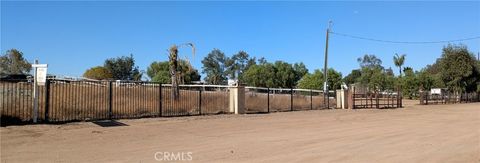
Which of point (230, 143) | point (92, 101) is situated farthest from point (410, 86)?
point (230, 143)

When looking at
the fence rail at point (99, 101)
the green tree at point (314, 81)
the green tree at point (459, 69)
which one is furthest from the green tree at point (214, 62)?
the fence rail at point (99, 101)

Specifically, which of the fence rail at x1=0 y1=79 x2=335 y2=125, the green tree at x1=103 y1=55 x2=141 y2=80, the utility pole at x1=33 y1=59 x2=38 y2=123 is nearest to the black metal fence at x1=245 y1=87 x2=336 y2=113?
the fence rail at x1=0 y1=79 x2=335 y2=125

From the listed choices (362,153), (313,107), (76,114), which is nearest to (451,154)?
(362,153)

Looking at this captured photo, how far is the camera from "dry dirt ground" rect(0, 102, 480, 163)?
11992mm

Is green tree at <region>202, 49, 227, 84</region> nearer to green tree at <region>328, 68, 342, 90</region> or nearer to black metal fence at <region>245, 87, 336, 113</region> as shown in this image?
green tree at <region>328, 68, 342, 90</region>

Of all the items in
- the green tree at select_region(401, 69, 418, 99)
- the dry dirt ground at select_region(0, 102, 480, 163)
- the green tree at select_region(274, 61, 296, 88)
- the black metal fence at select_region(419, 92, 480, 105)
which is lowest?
the dry dirt ground at select_region(0, 102, 480, 163)

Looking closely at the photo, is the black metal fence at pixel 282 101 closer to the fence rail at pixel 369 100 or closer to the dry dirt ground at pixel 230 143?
the fence rail at pixel 369 100

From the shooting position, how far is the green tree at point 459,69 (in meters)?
63.3

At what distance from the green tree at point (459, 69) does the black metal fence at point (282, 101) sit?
1205 inches

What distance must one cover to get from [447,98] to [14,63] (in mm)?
58191

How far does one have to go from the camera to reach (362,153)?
13.0 m

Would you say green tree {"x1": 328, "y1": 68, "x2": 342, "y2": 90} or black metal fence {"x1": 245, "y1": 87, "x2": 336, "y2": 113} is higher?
green tree {"x1": 328, "y1": 68, "x2": 342, "y2": 90}

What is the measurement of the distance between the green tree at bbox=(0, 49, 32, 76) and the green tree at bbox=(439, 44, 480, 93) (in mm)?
55281

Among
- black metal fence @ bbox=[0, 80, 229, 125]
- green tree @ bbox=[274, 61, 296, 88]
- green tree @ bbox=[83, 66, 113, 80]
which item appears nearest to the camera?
black metal fence @ bbox=[0, 80, 229, 125]
